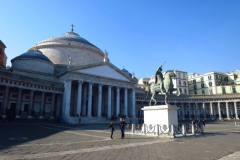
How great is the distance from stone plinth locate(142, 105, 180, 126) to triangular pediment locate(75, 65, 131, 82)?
24.6 meters

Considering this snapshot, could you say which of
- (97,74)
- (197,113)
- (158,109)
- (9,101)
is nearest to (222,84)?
(197,113)

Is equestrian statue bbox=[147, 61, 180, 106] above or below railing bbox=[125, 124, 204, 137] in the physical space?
above

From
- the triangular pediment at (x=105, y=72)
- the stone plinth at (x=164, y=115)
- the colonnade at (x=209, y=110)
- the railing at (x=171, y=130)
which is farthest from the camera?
the colonnade at (x=209, y=110)

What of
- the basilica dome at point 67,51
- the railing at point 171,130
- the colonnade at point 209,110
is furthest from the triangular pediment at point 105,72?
the colonnade at point 209,110

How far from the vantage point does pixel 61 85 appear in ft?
123

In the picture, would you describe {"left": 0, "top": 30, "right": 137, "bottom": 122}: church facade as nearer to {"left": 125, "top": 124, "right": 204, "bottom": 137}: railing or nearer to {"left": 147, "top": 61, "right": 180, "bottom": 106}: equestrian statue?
{"left": 147, "top": 61, "right": 180, "bottom": 106}: equestrian statue

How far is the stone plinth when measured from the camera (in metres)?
14.6

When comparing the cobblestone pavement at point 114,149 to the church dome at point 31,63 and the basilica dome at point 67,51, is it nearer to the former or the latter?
the church dome at point 31,63

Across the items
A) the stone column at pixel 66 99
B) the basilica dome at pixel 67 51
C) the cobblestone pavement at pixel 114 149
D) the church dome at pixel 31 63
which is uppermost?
the basilica dome at pixel 67 51

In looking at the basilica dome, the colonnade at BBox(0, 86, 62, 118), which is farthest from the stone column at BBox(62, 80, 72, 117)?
the basilica dome

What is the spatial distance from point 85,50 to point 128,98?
65.4ft

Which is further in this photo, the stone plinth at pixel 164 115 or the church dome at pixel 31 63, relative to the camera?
the church dome at pixel 31 63

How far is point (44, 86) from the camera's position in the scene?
3531 centimetres

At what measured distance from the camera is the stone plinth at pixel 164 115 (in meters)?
14.6
